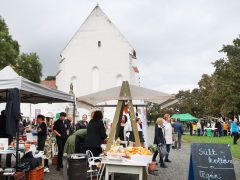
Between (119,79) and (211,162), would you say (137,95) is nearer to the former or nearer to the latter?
(211,162)

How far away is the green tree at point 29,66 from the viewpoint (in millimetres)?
51031

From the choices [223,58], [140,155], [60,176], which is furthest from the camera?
[223,58]

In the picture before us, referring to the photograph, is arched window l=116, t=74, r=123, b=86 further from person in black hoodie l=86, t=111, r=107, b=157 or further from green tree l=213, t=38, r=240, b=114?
person in black hoodie l=86, t=111, r=107, b=157

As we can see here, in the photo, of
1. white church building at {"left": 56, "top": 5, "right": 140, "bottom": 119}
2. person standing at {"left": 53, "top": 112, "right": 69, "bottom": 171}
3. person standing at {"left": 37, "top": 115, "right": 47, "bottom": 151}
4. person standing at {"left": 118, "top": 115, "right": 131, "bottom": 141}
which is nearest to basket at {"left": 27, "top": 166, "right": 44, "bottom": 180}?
person standing at {"left": 53, "top": 112, "right": 69, "bottom": 171}

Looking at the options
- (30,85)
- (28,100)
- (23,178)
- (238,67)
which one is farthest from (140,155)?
(238,67)

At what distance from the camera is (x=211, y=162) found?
8055 millimetres

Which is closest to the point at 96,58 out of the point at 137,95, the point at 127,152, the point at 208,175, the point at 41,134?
the point at 41,134

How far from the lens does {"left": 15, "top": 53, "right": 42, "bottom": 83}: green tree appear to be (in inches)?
2009

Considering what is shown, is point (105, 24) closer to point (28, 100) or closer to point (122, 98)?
point (28, 100)

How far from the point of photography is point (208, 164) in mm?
8062

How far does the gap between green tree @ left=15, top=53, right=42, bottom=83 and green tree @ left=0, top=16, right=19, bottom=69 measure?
5055 mm

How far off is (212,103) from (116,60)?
1671 cm

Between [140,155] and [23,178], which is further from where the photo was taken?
[23,178]

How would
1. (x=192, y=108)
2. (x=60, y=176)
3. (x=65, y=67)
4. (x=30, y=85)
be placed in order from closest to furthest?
(x=30, y=85)
(x=60, y=176)
(x=65, y=67)
(x=192, y=108)
